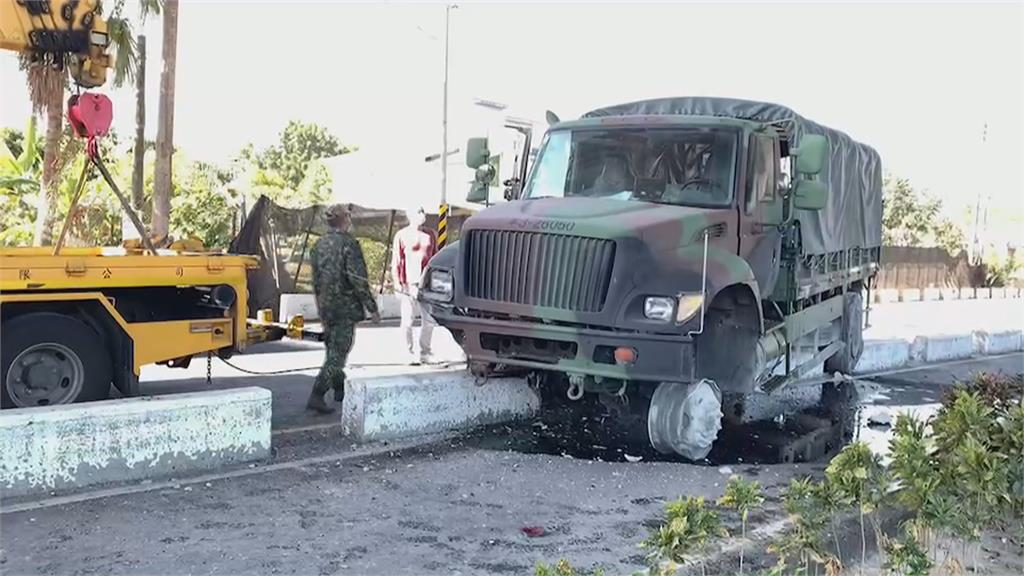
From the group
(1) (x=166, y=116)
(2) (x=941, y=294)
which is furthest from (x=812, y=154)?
(2) (x=941, y=294)

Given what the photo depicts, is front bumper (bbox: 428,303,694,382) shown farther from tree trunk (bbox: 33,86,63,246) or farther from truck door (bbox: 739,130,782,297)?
tree trunk (bbox: 33,86,63,246)

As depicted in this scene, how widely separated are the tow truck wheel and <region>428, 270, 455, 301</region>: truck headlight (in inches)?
69.2

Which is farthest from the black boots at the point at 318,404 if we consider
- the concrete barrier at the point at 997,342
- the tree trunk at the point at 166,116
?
the concrete barrier at the point at 997,342

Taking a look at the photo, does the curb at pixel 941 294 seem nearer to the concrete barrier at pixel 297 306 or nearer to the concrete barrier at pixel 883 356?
the concrete barrier at pixel 883 356

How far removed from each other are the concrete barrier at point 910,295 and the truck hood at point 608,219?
29934 millimetres

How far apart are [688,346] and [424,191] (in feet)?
94.9

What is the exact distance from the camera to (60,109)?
12.9m

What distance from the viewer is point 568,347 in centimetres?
664

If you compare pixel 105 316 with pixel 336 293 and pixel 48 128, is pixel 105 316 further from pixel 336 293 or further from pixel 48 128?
pixel 48 128

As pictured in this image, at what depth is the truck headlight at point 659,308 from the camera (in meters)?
6.26

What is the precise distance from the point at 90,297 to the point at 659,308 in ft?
13.7

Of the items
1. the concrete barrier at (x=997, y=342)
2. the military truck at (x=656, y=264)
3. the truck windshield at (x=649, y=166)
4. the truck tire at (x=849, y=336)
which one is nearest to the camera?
the military truck at (x=656, y=264)

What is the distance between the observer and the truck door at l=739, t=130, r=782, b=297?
7375 millimetres

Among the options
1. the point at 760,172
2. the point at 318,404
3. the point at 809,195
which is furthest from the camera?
the point at 318,404
